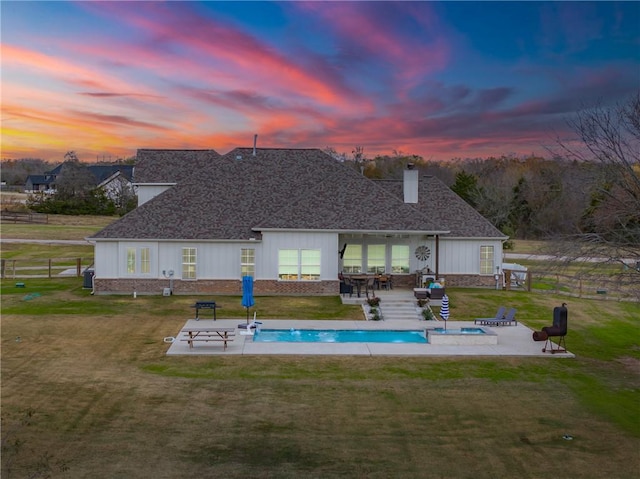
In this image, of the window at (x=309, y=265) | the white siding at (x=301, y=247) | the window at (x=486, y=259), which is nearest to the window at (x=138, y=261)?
the white siding at (x=301, y=247)

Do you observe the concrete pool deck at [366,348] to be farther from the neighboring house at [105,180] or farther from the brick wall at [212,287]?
the neighboring house at [105,180]

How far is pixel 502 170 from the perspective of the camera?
10219cm

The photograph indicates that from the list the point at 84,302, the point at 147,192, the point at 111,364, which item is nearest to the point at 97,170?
the point at 147,192

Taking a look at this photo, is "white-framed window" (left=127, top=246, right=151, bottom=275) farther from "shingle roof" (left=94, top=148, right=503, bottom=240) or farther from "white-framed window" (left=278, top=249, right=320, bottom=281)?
"white-framed window" (left=278, top=249, right=320, bottom=281)

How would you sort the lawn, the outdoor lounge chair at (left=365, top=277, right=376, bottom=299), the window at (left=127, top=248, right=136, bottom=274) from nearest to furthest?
1. the lawn
2. the outdoor lounge chair at (left=365, top=277, right=376, bottom=299)
3. the window at (left=127, top=248, right=136, bottom=274)

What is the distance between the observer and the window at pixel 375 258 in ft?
107

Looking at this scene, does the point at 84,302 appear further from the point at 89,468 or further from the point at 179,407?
the point at 89,468

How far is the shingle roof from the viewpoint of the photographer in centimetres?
3091

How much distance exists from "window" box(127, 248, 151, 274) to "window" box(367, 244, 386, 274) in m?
12.1

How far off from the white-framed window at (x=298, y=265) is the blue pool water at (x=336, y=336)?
6753 mm

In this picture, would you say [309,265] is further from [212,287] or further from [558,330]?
[558,330]

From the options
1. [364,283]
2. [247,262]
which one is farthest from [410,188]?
[247,262]

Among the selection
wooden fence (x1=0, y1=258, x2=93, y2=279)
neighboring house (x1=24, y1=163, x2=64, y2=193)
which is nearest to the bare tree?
wooden fence (x1=0, y1=258, x2=93, y2=279)

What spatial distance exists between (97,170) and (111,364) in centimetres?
10487
